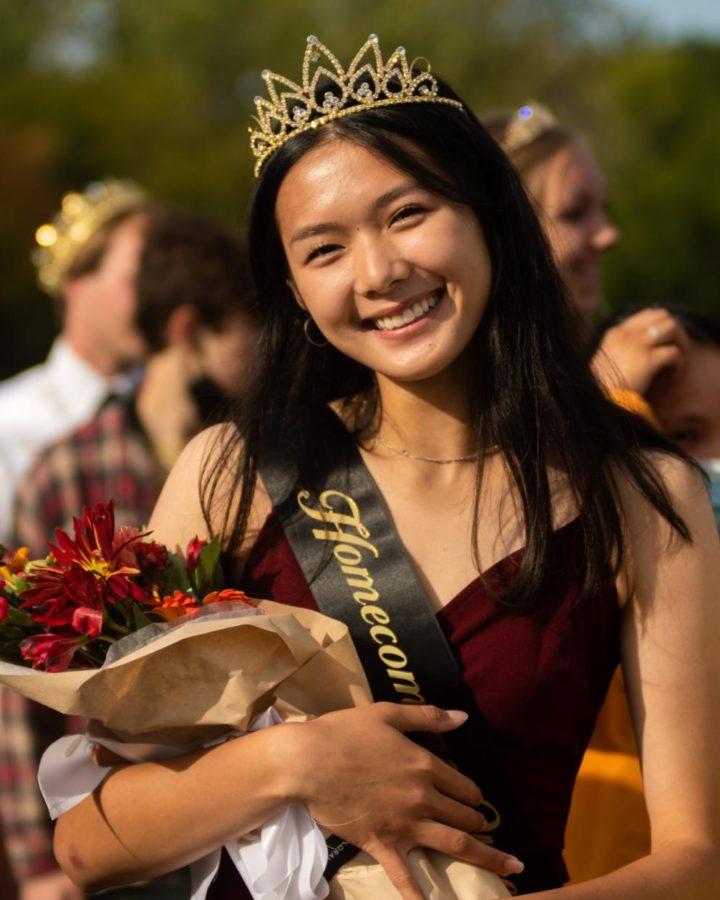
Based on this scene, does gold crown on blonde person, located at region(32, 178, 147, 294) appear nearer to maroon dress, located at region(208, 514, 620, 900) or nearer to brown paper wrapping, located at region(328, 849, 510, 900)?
maroon dress, located at region(208, 514, 620, 900)

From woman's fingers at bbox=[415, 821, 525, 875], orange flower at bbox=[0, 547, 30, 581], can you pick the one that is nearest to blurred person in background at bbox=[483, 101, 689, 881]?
woman's fingers at bbox=[415, 821, 525, 875]

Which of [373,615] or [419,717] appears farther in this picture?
[373,615]

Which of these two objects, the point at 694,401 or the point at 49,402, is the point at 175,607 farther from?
the point at 49,402

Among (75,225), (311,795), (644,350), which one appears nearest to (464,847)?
(311,795)

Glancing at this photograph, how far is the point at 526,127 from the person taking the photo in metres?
4.39

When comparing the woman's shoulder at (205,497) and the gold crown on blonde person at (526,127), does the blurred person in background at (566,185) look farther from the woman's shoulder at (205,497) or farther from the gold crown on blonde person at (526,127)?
the woman's shoulder at (205,497)

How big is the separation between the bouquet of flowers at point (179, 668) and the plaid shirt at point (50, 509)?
1.95 metres

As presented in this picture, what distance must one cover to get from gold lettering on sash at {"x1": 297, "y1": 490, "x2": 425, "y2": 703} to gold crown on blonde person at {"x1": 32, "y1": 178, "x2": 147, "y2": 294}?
3523 mm

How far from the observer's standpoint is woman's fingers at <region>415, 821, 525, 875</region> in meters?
2.45

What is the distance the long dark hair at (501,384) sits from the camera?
2.71 m

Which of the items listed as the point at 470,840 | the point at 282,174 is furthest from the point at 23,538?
the point at 470,840

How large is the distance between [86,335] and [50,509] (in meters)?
1.49

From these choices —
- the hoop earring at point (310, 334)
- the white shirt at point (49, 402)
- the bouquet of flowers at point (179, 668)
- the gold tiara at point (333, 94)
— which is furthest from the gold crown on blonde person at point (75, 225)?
the bouquet of flowers at point (179, 668)

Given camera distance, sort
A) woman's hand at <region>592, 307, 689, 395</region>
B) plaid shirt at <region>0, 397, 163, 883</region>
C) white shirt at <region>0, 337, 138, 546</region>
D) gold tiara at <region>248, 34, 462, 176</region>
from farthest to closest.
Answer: white shirt at <region>0, 337, 138, 546</region> → plaid shirt at <region>0, 397, 163, 883</region> → woman's hand at <region>592, 307, 689, 395</region> → gold tiara at <region>248, 34, 462, 176</region>
